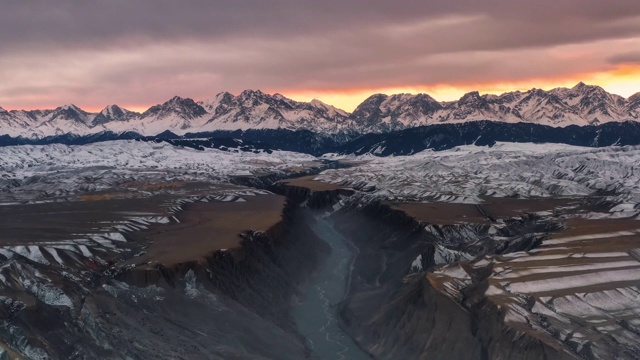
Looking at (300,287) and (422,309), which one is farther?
(300,287)

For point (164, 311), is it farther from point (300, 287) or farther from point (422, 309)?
point (422, 309)

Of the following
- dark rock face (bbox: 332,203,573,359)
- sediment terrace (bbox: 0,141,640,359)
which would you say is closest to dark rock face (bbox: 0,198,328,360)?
sediment terrace (bbox: 0,141,640,359)

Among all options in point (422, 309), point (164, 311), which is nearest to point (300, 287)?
point (164, 311)

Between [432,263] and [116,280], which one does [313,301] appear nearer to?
[432,263]

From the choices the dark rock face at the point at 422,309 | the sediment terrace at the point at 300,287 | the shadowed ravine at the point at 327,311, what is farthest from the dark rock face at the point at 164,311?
the dark rock face at the point at 422,309

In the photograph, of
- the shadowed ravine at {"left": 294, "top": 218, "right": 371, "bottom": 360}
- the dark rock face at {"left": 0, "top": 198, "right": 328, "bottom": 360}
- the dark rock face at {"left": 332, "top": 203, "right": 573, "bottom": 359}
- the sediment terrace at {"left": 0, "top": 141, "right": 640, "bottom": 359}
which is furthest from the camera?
the shadowed ravine at {"left": 294, "top": 218, "right": 371, "bottom": 360}

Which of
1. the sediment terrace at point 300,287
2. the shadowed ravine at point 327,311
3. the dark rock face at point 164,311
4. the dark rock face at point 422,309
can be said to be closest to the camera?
the dark rock face at point 164,311

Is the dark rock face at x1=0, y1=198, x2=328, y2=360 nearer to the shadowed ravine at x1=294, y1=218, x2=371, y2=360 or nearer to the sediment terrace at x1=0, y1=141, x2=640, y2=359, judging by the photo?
the sediment terrace at x1=0, y1=141, x2=640, y2=359

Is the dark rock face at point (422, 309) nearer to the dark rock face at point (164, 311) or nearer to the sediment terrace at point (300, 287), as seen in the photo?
the sediment terrace at point (300, 287)

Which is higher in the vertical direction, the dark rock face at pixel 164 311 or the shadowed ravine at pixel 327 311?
the dark rock face at pixel 164 311
